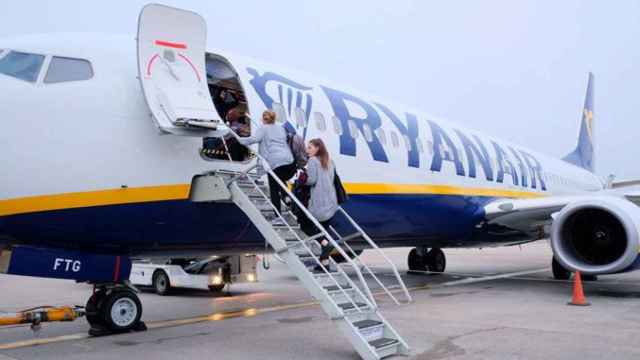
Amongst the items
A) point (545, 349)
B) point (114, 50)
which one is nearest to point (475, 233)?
point (545, 349)

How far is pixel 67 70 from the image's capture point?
6.25 meters

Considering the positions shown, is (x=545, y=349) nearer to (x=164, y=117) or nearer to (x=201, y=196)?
(x=201, y=196)

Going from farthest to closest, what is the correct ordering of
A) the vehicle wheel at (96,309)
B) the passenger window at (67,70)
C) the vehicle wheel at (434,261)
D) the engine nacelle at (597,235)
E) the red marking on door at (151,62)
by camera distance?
the vehicle wheel at (434,261), the engine nacelle at (597,235), the vehicle wheel at (96,309), the red marking on door at (151,62), the passenger window at (67,70)

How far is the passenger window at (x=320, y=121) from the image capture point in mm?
8516

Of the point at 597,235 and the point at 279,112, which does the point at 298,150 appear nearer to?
the point at 279,112

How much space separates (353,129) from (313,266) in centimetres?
339

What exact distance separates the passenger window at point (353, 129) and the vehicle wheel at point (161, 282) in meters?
5.65

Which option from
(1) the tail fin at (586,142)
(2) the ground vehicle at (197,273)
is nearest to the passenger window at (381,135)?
(2) the ground vehicle at (197,273)

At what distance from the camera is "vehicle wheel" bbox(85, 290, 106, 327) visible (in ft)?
22.2

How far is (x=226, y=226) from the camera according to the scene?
7129 millimetres

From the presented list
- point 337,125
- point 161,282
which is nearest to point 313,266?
point 337,125

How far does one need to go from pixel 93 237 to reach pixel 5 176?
1.07 meters

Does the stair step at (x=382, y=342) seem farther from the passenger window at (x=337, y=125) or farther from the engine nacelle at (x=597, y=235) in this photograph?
the engine nacelle at (x=597, y=235)

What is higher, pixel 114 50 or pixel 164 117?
pixel 114 50
